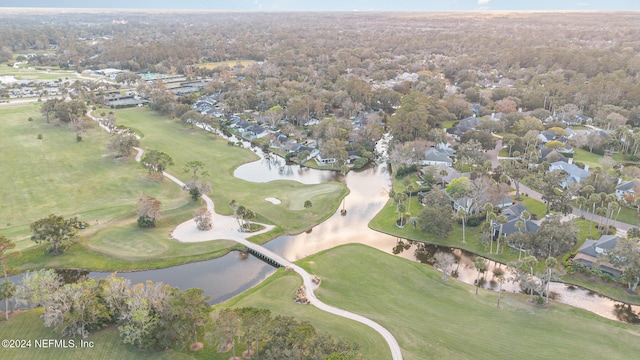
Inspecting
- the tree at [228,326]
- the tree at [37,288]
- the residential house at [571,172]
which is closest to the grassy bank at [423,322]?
the tree at [37,288]

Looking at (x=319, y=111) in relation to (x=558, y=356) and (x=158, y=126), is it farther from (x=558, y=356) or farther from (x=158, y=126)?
(x=558, y=356)

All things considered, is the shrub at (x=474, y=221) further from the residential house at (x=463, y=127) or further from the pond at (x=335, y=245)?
the residential house at (x=463, y=127)

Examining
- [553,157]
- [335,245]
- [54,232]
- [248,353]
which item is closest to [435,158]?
[553,157]

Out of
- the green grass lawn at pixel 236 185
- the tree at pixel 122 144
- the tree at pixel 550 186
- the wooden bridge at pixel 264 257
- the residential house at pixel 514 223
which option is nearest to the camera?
the wooden bridge at pixel 264 257

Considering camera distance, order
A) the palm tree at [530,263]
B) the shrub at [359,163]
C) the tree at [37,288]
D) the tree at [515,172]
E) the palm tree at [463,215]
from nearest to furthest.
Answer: the tree at [37,288], the palm tree at [530,263], the palm tree at [463,215], the tree at [515,172], the shrub at [359,163]

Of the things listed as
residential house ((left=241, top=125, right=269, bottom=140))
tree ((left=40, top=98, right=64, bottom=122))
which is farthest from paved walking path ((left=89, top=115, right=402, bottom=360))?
tree ((left=40, top=98, right=64, bottom=122))

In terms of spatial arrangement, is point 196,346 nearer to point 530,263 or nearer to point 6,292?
point 6,292

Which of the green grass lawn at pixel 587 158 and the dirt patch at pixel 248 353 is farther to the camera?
the green grass lawn at pixel 587 158

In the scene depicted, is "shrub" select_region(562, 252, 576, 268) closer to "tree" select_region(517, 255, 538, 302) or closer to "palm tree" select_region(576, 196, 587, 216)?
"tree" select_region(517, 255, 538, 302)
